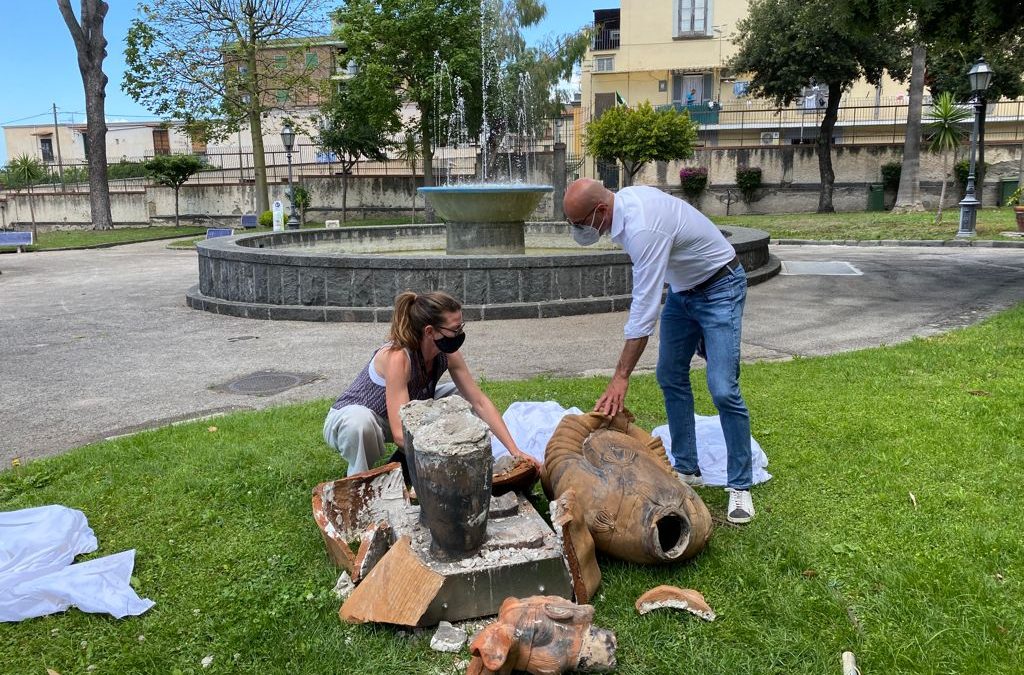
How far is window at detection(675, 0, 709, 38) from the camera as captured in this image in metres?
39.4

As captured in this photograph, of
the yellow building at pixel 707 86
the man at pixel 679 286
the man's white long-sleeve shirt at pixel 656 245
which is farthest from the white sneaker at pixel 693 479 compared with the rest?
the yellow building at pixel 707 86

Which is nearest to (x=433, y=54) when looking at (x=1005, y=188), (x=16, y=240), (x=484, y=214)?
(x=16, y=240)

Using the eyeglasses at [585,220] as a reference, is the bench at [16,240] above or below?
below

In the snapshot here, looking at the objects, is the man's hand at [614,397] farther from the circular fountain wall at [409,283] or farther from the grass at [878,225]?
the grass at [878,225]

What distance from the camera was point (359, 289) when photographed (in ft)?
29.6

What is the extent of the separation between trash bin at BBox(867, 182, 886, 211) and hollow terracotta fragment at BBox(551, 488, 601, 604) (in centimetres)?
2850

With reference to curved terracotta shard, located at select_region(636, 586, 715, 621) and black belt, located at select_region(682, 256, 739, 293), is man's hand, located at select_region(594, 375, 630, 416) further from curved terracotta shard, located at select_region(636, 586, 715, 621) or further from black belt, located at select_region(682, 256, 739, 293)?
curved terracotta shard, located at select_region(636, 586, 715, 621)

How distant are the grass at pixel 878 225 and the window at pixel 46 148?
169 feet

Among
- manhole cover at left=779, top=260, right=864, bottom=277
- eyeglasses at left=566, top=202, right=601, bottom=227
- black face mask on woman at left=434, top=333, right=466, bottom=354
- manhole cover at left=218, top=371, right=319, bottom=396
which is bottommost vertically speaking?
manhole cover at left=218, top=371, right=319, bottom=396

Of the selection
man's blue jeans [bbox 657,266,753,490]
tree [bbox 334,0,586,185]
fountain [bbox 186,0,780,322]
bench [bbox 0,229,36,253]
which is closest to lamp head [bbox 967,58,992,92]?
fountain [bbox 186,0,780,322]

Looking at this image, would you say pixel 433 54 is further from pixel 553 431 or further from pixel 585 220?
pixel 585 220

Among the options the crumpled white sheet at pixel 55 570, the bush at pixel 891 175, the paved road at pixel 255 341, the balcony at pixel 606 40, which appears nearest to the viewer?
the crumpled white sheet at pixel 55 570

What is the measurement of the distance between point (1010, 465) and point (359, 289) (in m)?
6.75

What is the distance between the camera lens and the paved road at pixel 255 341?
19.2ft
